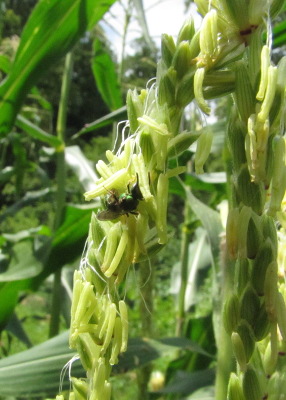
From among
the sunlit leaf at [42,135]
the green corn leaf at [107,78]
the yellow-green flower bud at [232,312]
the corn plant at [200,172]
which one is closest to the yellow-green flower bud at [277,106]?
the corn plant at [200,172]

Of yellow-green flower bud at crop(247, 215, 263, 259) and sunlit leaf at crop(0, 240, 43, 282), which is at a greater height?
yellow-green flower bud at crop(247, 215, 263, 259)

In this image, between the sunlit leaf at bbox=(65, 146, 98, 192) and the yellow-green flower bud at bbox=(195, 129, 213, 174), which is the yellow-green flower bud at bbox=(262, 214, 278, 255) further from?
the sunlit leaf at bbox=(65, 146, 98, 192)

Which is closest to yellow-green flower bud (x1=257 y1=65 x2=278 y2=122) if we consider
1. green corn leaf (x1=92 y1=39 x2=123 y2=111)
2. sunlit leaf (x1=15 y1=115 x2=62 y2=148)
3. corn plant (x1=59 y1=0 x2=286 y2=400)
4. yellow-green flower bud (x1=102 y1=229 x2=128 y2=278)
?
corn plant (x1=59 y1=0 x2=286 y2=400)

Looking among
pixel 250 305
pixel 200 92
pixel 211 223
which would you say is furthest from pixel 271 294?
pixel 211 223

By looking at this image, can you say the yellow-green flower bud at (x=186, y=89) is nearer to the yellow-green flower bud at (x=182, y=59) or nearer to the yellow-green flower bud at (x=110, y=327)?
the yellow-green flower bud at (x=182, y=59)

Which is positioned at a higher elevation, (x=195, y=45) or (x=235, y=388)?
(x=195, y=45)

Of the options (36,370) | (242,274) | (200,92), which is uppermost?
(200,92)

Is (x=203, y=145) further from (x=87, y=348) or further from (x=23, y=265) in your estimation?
(x=23, y=265)
